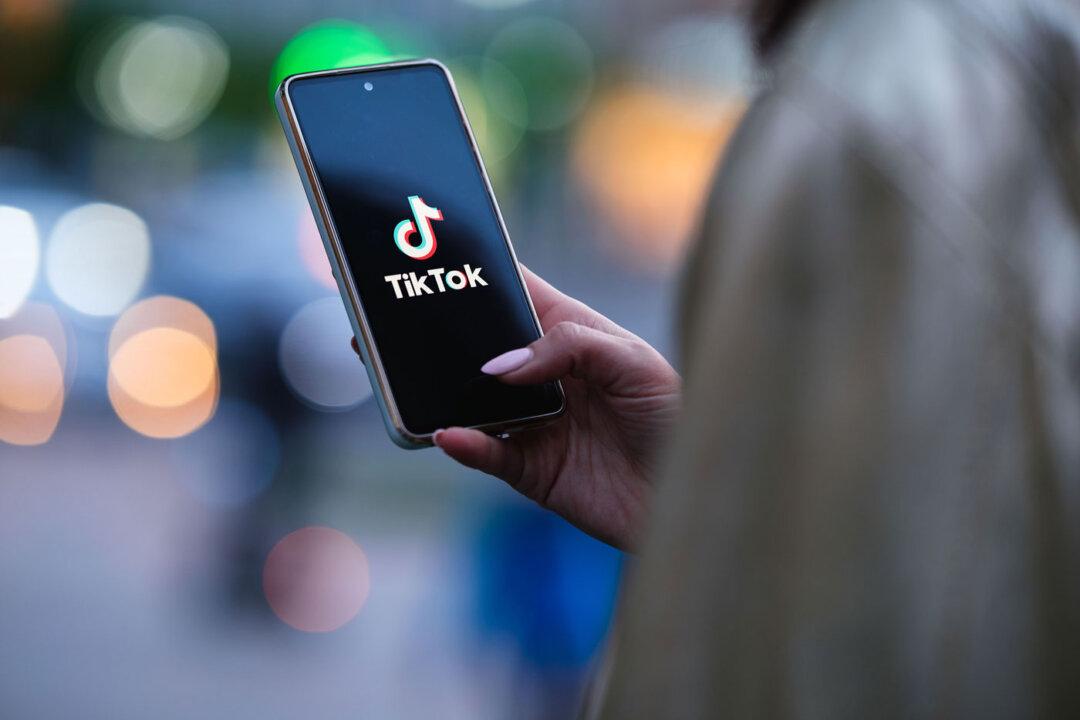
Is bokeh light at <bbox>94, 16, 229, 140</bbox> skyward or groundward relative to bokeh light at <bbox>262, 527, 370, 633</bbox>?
skyward

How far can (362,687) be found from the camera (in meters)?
6.93

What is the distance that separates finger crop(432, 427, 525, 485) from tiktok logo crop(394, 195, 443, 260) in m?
0.35

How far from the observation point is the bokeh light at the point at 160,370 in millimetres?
11891

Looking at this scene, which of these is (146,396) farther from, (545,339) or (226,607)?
(545,339)

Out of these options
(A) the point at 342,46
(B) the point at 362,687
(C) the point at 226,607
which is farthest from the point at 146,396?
(A) the point at 342,46

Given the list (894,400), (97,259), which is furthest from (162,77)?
(894,400)

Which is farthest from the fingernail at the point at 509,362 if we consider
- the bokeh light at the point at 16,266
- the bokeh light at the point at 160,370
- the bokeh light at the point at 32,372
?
the bokeh light at the point at 16,266

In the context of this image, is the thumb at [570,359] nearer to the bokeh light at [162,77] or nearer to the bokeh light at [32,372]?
the bokeh light at [32,372]

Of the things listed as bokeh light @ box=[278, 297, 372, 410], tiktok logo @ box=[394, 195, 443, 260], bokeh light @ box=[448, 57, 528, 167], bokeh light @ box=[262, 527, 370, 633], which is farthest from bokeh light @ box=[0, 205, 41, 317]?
tiktok logo @ box=[394, 195, 443, 260]

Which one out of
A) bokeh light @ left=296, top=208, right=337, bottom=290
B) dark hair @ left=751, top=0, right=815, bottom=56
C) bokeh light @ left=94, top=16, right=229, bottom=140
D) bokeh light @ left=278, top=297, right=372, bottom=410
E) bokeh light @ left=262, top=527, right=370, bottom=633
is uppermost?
bokeh light @ left=94, top=16, right=229, bottom=140

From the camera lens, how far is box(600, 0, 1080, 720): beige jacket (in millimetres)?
Answer: 933

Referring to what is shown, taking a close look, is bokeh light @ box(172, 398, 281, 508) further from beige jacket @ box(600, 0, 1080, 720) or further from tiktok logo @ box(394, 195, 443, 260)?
beige jacket @ box(600, 0, 1080, 720)

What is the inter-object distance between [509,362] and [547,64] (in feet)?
80.2

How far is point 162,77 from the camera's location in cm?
2506
